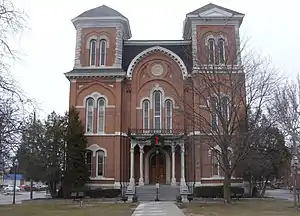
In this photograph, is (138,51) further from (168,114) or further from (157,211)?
(157,211)

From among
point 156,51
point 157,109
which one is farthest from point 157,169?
point 156,51

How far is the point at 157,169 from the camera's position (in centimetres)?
4028

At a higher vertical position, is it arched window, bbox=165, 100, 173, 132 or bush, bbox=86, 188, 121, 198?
arched window, bbox=165, 100, 173, 132

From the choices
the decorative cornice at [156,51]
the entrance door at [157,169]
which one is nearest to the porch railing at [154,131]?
the entrance door at [157,169]

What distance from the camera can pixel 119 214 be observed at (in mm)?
20469

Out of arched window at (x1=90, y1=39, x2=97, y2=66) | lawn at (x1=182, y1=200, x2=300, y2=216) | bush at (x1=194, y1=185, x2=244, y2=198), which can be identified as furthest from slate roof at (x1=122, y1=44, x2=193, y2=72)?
lawn at (x1=182, y1=200, x2=300, y2=216)

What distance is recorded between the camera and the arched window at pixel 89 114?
3944 centimetres

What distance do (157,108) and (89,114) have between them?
641cm

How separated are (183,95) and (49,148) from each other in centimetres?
1314

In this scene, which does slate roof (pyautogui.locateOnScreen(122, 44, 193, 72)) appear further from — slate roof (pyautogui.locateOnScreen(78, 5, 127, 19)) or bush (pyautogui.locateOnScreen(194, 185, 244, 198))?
bush (pyautogui.locateOnScreen(194, 185, 244, 198))

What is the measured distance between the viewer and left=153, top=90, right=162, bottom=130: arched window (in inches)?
1582

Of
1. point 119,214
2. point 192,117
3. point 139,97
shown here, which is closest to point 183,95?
point 139,97

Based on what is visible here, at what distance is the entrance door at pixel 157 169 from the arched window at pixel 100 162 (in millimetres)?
4667

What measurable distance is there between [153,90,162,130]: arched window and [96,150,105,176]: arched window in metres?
5.53
